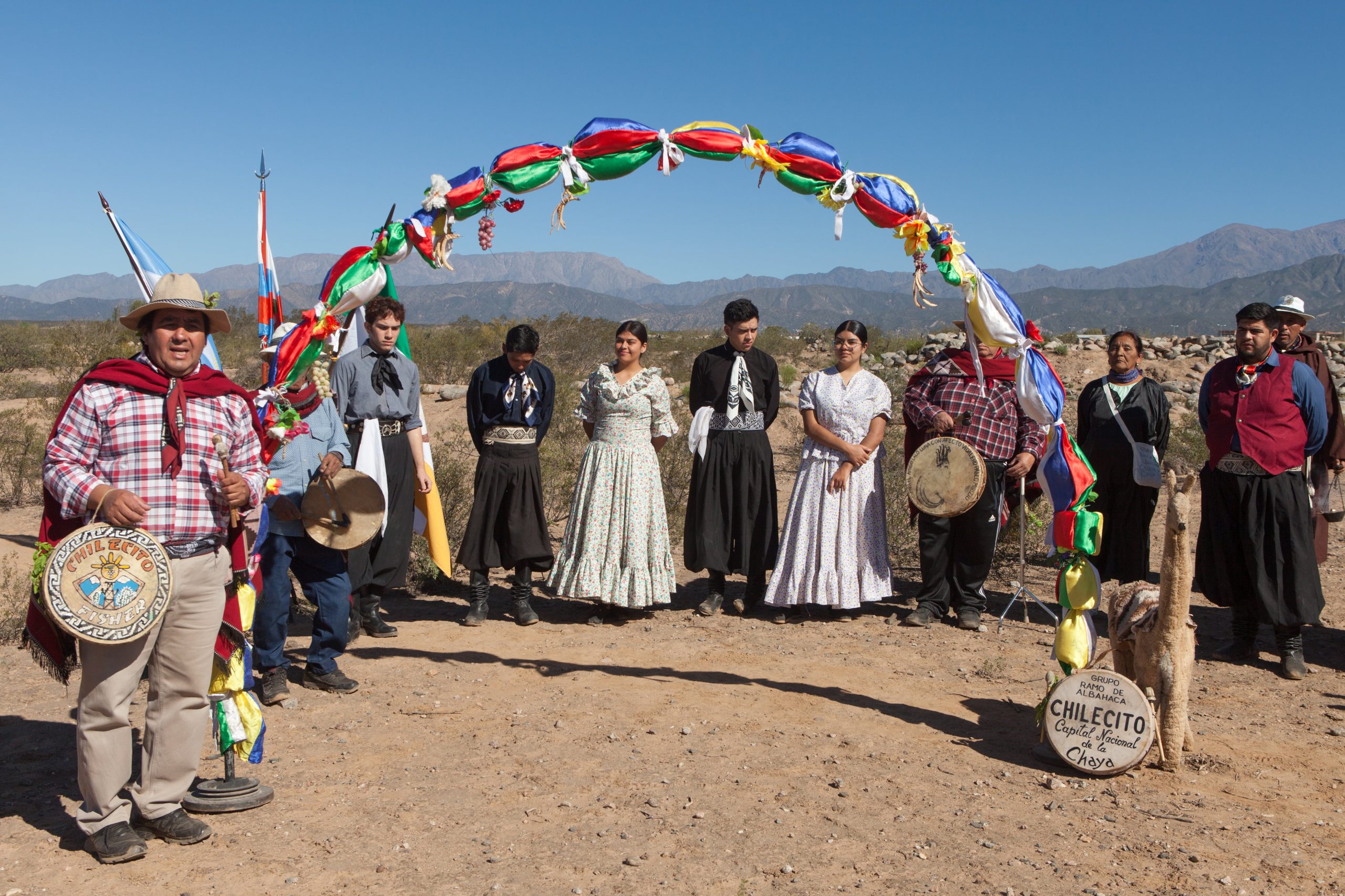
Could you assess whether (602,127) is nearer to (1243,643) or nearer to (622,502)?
(622,502)

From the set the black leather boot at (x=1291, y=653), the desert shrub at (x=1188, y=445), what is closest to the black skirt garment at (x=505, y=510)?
the black leather boot at (x=1291, y=653)

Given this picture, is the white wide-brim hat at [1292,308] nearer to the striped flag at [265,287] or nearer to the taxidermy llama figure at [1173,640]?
the taxidermy llama figure at [1173,640]

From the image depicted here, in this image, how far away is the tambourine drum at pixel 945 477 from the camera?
5.81 metres

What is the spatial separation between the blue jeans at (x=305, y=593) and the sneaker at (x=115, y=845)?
5.23ft

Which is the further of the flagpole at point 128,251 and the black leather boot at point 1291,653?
the black leather boot at point 1291,653

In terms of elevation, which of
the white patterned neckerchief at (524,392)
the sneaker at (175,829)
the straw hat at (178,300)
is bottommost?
the sneaker at (175,829)

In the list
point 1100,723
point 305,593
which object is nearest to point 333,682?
point 305,593

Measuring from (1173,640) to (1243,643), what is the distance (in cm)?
216

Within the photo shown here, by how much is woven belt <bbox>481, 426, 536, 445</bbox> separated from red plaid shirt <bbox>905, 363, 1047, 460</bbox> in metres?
2.64

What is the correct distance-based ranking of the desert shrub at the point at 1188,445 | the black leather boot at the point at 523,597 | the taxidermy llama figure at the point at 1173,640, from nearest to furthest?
1. the taxidermy llama figure at the point at 1173,640
2. the black leather boot at the point at 523,597
3. the desert shrub at the point at 1188,445

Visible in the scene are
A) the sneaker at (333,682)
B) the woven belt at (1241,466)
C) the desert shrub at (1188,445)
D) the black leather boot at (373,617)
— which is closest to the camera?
the sneaker at (333,682)

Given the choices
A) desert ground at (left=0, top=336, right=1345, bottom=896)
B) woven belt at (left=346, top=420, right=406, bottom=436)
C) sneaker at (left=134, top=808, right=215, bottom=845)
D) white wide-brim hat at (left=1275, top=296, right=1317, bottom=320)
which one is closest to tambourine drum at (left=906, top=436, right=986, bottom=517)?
desert ground at (left=0, top=336, right=1345, bottom=896)

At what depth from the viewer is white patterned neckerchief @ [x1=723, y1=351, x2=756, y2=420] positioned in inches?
262

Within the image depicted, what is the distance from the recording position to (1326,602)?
7.00 m
